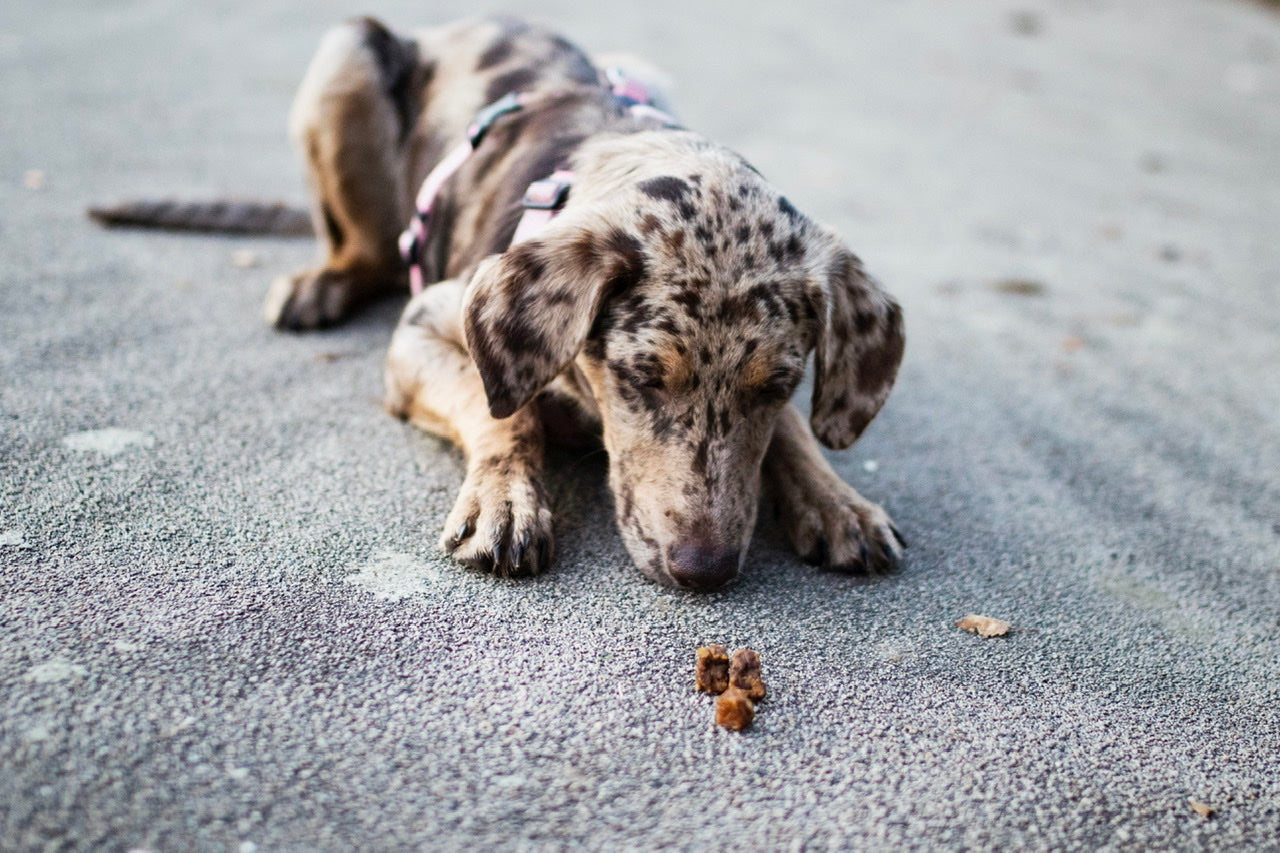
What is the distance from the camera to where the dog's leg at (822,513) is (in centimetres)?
302

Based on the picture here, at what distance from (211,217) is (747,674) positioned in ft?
13.0

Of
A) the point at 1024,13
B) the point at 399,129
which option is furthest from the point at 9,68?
the point at 1024,13

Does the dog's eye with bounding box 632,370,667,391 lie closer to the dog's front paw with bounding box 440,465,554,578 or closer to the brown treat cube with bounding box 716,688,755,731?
the dog's front paw with bounding box 440,465,554,578

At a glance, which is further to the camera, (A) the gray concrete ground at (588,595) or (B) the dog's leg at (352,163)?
(B) the dog's leg at (352,163)

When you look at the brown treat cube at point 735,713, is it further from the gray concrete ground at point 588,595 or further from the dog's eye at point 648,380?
the dog's eye at point 648,380

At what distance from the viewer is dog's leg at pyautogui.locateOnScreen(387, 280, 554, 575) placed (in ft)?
9.21

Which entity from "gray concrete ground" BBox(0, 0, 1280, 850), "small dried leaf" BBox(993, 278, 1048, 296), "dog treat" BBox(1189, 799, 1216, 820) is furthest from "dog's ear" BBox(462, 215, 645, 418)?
"small dried leaf" BBox(993, 278, 1048, 296)

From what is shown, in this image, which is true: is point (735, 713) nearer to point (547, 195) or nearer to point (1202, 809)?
point (1202, 809)

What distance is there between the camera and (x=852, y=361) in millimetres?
2963

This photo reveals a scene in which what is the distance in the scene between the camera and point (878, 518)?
3.13 metres

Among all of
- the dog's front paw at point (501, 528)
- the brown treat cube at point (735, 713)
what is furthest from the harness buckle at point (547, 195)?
the brown treat cube at point (735, 713)

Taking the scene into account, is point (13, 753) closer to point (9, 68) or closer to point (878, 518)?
point (878, 518)

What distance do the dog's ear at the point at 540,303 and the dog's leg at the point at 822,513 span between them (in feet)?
3.00

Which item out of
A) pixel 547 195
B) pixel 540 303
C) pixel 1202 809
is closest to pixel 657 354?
pixel 540 303
